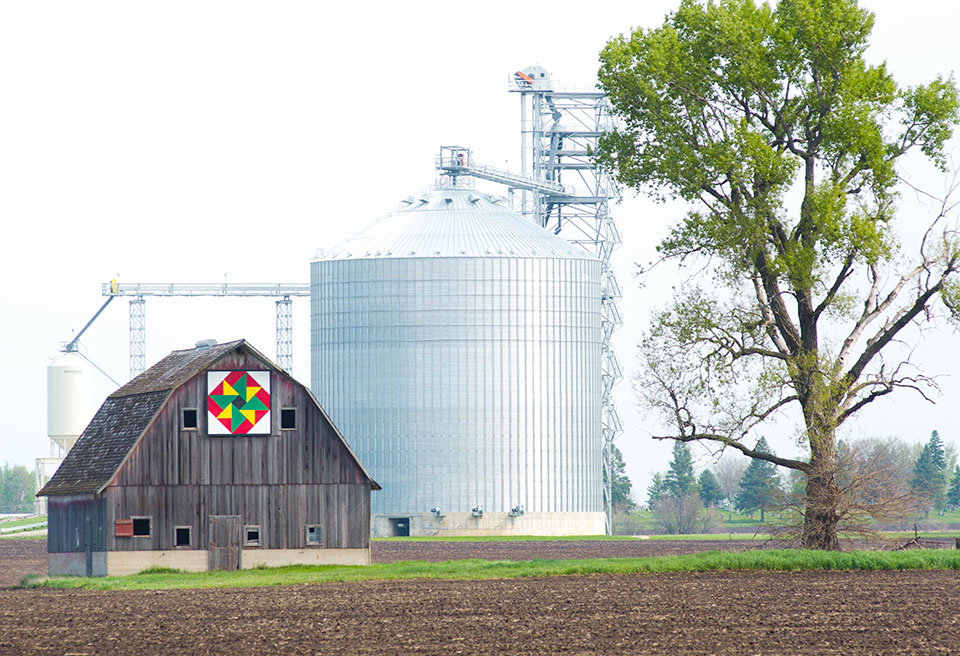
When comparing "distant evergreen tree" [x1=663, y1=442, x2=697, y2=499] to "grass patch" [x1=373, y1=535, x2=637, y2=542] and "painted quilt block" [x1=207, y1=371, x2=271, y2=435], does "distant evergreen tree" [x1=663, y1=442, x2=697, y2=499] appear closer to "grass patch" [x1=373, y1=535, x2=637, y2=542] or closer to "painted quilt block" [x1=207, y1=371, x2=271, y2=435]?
"grass patch" [x1=373, y1=535, x2=637, y2=542]

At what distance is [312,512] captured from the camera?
54.4 m

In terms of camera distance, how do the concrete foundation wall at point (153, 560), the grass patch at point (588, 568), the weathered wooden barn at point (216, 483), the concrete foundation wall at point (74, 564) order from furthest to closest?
the weathered wooden barn at point (216, 483) → the concrete foundation wall at point (74, 564) → the concrete foundation wall at point (153, 560) → the grass patch at point (588, 568)

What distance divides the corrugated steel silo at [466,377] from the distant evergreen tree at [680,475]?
73.4m

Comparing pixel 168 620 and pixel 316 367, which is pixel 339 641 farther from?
pixel 316 367

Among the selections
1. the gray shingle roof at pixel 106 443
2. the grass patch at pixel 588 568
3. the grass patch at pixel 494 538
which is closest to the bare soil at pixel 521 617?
the grass patch at pixel 588 568

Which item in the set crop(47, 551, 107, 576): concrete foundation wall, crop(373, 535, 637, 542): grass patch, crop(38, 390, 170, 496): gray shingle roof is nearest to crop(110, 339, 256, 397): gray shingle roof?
crop(38, 390, 170, 496): gray shingle roof

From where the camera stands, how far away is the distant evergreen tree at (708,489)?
17262 cm

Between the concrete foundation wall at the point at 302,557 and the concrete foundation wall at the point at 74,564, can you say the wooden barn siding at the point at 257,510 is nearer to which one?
the concrete foundation wall at the point at 302,557

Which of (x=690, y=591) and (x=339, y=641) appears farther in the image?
(x=690, y=591)

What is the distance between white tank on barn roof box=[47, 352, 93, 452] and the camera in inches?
5438

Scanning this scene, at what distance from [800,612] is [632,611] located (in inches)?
140

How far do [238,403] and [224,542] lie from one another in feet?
15.8

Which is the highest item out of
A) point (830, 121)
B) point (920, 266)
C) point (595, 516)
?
point (830, 121)

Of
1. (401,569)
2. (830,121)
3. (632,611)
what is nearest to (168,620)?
(632,611)
